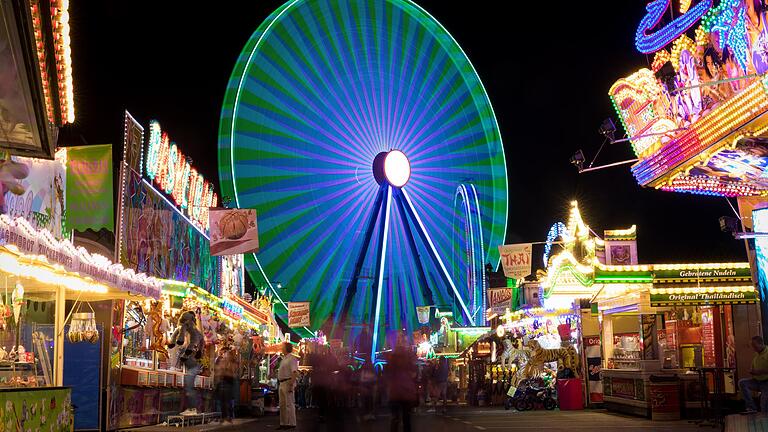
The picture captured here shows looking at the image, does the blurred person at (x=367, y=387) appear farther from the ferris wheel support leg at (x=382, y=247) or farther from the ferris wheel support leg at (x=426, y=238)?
the ferris wheel support leg at (x=426, y=238)

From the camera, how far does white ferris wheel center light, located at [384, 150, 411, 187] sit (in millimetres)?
25969

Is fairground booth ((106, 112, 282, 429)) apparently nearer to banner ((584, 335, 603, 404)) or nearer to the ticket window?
the ticket window

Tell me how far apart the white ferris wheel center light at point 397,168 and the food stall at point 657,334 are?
391 inches

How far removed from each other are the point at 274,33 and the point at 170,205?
7.32 metres

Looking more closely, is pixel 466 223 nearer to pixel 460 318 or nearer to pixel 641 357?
pixel 460 318

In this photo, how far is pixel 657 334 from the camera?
1561 cm

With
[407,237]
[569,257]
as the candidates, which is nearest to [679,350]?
[569,257]

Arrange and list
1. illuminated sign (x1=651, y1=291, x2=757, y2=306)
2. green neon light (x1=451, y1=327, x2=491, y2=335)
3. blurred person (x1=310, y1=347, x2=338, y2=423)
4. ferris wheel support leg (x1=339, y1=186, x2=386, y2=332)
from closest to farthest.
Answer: blurred person (x1=310, y1=347, x2=338, y2=423) < illuminated sign (x1=651, y1=291, x2=757, y2=306) < ferris wheel support leg (x1=339, y1=186, x2=386, y2=332) < green neon light (x1=451, y1=327, x2=491, y2=335)

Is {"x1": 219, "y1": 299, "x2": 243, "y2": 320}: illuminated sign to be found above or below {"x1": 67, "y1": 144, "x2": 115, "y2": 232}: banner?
below

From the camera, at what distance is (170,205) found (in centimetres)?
1788

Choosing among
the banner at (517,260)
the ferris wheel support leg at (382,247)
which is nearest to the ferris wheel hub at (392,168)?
the ferris wheel support leg at (382,247)

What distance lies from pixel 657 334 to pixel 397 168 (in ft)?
39.8

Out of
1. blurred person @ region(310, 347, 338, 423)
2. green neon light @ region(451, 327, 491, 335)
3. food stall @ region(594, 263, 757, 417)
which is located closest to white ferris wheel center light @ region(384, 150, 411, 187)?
green neon light @ region(451, 327, 491, 335)

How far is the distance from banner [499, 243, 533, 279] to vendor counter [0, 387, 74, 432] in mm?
16896
